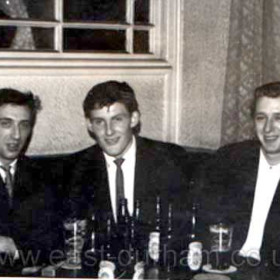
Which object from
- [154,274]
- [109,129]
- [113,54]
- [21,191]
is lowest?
[154,274]

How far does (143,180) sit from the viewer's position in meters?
1.01

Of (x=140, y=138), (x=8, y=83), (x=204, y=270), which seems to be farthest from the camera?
(x=140, y=138)

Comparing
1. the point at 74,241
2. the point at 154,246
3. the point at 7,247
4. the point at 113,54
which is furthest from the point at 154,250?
the point at 113,54

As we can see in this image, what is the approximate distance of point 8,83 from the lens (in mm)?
947

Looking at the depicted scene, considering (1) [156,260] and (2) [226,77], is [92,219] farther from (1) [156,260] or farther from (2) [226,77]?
(2) [226,77]

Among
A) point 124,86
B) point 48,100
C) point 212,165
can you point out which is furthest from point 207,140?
point 48,100

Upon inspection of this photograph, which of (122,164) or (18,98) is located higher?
(18,98)

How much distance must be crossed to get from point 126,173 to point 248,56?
0.30 meters

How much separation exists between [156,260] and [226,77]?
0.36 metres

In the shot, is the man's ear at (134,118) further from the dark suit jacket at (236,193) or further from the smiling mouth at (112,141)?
the dark suit jacket at (236,193)

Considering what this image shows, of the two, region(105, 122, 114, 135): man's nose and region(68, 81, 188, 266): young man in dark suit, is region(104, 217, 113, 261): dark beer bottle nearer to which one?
region(68, 81, 188, 266): young man in dark suit

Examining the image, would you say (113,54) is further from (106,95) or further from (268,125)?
(268,125)

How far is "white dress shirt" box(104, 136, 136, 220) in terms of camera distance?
1.00 metres

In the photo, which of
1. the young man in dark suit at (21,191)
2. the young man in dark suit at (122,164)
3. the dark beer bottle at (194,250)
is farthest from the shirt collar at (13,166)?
the dark beer bottle at (194,250)
